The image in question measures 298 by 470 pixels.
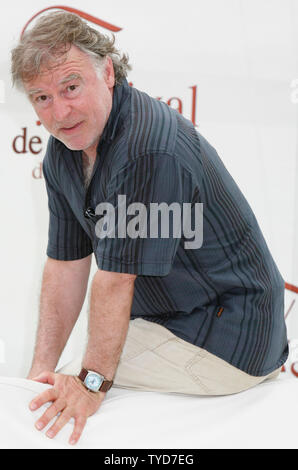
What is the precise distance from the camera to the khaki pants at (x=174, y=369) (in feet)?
4.25

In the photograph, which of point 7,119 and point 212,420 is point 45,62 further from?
point 7,119

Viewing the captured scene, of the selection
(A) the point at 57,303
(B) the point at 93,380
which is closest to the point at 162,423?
(B) the point at 93,380

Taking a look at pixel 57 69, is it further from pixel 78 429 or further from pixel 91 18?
pixel 91 18

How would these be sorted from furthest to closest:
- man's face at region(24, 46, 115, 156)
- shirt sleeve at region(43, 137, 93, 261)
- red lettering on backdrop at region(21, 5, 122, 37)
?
1. red lettering on backdrop at region(21, 5, 122, 37)
2. shirt sleeve at region(43, 137, 93, 261)
3. man's face at region(24, 46, 115, 156)

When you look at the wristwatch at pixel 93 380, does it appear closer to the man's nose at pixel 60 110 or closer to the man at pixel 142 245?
the man at pixel 142 245

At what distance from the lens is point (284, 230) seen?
93.7 inches

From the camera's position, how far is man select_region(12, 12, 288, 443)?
114 centimetres

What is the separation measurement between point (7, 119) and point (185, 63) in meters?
0.71

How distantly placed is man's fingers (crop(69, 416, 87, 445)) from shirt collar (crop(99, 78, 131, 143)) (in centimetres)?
54

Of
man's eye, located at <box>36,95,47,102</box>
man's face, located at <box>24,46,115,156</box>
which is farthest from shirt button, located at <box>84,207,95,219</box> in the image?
man's eye, located at <box>36,95,47,102</box>

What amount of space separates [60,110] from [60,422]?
23.7 inches

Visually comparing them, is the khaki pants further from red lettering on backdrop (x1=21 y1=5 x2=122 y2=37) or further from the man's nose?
red lettering on backdrop (x1=21 y1=5 x2=122 y2=37)

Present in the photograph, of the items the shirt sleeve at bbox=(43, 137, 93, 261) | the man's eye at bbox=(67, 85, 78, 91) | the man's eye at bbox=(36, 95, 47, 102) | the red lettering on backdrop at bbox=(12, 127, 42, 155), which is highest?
the man's eye at bbox=(67, 85, 78, 91)
